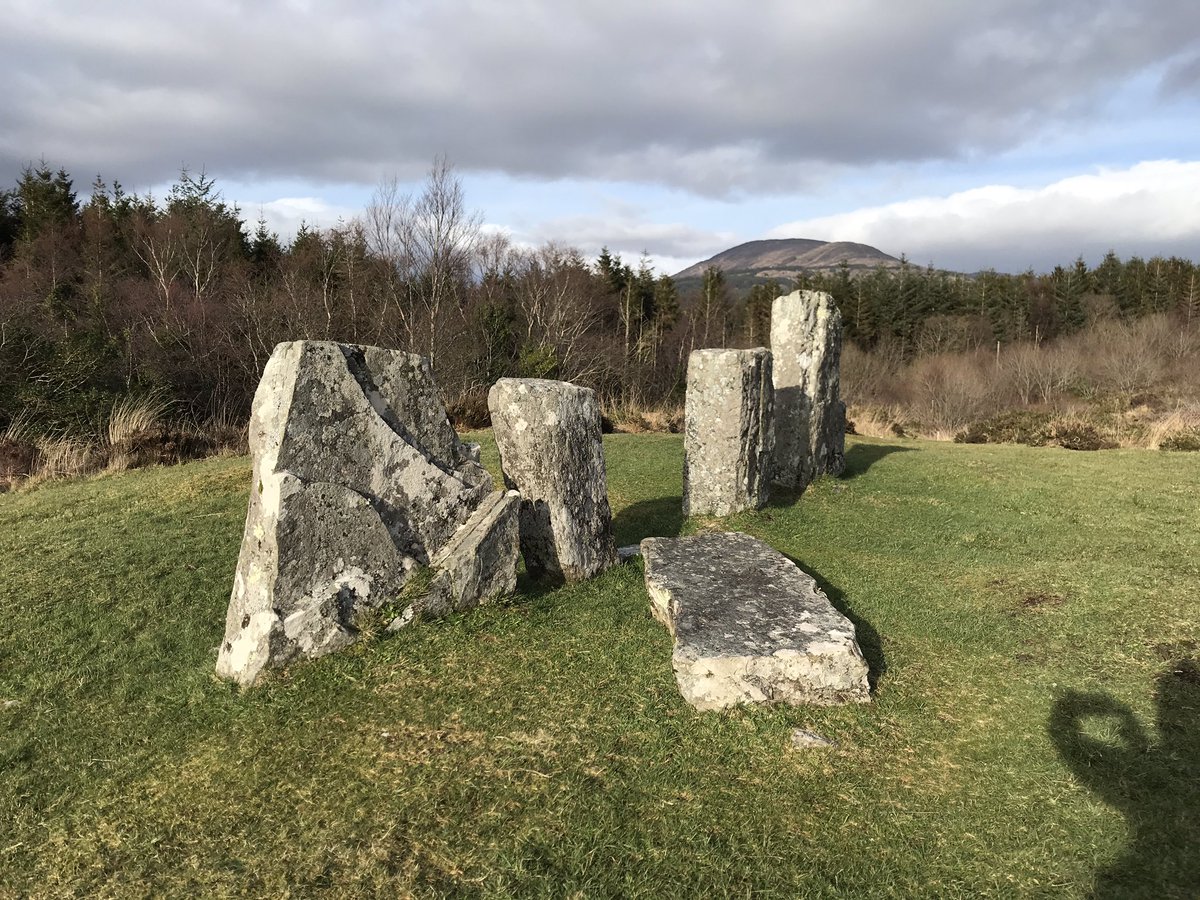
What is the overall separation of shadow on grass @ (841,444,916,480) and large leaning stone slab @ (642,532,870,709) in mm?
5848

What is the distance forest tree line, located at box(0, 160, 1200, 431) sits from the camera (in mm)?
16797

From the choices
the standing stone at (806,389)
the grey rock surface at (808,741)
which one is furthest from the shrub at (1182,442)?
the grey rock surface at (808,741)

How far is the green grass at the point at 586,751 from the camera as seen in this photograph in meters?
2.98

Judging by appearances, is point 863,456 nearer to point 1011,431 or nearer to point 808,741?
point 1011,431

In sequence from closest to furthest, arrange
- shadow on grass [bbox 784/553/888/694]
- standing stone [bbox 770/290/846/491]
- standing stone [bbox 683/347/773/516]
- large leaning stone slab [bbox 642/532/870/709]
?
large leaning stone slab [bbox 642/532/870/709] < shadow on grass [bbox 784/553/888/694] < standing stone [bbox 683/347/773/516] < standing stone [bbox 770/290/846/491]

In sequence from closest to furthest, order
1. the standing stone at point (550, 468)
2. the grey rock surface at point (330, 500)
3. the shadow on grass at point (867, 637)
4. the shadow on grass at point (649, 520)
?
the grey rock surface at point (330, 500) → the shadow on grass at point (867, 637) → the standing stone at point (550, 468) → the shadow on grass at point (649, 520)

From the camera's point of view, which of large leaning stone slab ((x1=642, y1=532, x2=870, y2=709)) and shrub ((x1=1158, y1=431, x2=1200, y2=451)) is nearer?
large leaning stone slab ((x1=642, y1=532, x2=870, y2=709))

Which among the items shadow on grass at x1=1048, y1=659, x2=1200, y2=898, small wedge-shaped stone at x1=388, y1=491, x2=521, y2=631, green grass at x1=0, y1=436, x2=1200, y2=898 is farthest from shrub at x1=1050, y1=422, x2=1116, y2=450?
small wedge-shaped stone at x1=388, y1=491, x2=521, y2=631

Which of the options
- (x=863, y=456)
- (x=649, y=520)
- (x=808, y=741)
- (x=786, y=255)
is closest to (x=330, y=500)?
(x=808, y=741)

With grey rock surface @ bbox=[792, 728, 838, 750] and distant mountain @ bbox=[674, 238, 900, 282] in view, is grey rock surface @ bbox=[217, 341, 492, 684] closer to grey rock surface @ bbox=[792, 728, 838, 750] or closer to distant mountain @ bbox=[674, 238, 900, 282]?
grey rock surface @ bbox=[792, 728, 838, 750]

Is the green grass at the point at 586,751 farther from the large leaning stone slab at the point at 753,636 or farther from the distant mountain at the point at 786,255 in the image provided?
the distant mountain at the point at 786,255

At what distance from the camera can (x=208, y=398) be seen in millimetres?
20375

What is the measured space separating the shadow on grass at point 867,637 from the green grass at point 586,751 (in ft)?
0.10

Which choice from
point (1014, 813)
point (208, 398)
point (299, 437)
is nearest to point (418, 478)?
point (299, 437)
